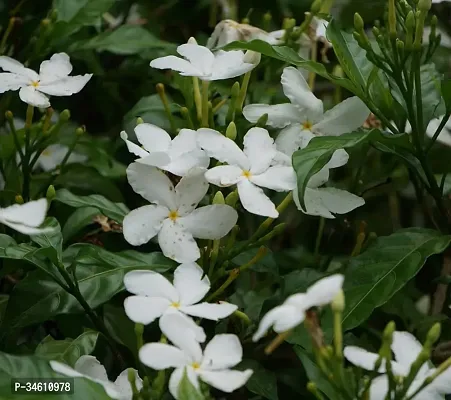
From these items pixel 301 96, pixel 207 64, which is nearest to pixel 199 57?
pixel 207 64

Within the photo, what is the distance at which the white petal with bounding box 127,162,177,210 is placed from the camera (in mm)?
740

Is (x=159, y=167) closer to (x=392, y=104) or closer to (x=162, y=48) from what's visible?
(x=392, y=104)

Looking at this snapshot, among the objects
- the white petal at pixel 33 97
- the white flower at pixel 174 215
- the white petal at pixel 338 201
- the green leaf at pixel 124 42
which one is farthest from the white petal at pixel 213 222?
the green leaf at pixel 124 42

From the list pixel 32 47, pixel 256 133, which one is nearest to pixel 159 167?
pixel 256 133

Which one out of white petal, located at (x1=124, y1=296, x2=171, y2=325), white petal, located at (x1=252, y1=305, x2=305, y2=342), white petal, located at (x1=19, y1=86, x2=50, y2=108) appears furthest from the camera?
white petal, located at (x1=19, y1=86, x2=50, y2=108)

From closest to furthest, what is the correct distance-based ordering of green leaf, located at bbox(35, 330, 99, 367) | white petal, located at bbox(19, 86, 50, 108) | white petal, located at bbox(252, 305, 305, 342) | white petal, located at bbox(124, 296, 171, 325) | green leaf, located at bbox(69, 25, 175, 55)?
white petal, located at bbox(252, 305, 305, 342) < white petal, located at bbox(124, 296, 171, 325) < green leaf, located at bbox(35, 330, 99, 367) < white petal, located at bbox(19, 86, 50, 108) < green leaf, located at bbox(69, 25, 175, 55)

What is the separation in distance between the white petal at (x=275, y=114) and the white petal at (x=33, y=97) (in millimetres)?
235

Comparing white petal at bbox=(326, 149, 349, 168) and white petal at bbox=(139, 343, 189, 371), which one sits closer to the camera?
white petal at bbox=(139, 343, 189, 371)

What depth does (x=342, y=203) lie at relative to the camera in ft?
2.56

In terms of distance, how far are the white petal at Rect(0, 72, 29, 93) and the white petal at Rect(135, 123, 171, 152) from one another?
0.19 m

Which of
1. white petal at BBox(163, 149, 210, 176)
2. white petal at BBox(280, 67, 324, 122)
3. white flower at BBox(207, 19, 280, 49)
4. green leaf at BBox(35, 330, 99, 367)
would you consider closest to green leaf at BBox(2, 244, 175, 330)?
green leaf at BBox(35, 330, 99, 367)

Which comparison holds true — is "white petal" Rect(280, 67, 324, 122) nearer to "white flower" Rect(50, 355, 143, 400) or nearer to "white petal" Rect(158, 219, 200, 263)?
"white petal" Rect(158, 219, 200, 263)

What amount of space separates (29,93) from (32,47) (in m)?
0.31

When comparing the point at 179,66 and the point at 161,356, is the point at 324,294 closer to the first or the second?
the point at 161,356
